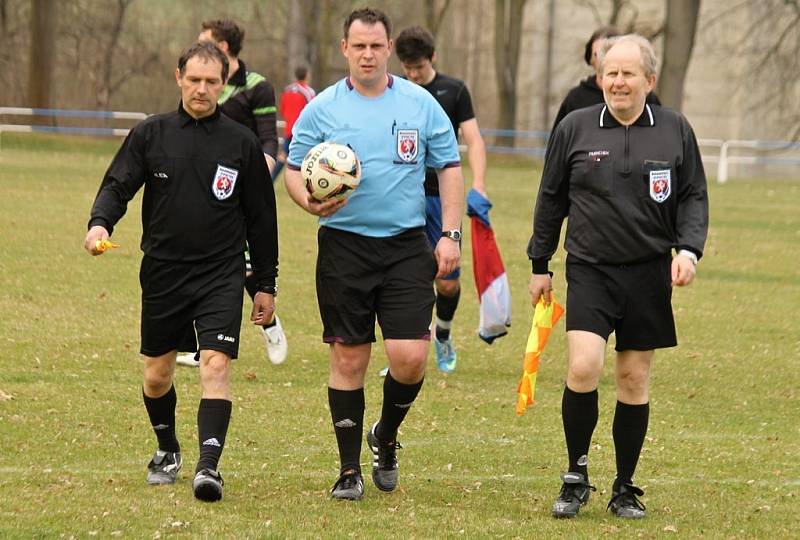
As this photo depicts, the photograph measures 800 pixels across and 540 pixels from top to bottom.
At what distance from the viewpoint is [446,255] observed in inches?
259

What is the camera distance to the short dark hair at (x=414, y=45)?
933 cm

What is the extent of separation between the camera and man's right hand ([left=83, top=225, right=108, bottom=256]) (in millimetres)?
6070

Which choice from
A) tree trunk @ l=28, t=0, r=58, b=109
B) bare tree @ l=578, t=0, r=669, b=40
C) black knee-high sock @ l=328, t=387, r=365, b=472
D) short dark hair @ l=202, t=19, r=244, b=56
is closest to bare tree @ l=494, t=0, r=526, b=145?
bare tree @ l=578, t=0, r=669, b=40

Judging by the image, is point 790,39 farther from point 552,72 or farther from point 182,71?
point 182,71

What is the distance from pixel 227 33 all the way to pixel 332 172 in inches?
130

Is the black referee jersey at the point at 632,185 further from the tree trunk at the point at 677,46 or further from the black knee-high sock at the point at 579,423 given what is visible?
the tree trunk at the point at 677,46

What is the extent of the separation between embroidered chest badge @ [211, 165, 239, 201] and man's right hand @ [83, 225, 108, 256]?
0.50 meters

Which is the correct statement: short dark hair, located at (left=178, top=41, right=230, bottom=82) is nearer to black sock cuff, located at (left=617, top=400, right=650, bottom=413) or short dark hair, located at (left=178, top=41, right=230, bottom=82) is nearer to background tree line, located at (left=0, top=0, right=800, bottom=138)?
black sock cuff, located at (left=617, top=400, right=650, bottom=413)

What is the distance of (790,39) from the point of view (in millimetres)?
48625

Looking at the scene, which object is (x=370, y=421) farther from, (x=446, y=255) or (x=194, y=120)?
(x=194, y=120)

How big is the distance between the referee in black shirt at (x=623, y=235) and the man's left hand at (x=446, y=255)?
55 cm

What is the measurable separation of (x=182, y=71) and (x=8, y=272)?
8.45m

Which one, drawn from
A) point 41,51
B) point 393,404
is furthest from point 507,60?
point 393,404

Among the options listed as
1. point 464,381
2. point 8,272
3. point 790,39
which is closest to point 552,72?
point 790,39
